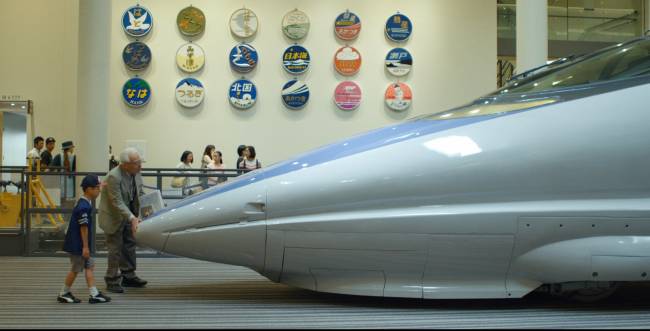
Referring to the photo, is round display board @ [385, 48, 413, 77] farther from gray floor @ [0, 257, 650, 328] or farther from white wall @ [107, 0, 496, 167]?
gray floor @ [0, 257, 650, 328]

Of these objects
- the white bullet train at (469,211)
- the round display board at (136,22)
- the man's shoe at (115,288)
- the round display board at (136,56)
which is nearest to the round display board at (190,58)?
the round display board at (136,56)

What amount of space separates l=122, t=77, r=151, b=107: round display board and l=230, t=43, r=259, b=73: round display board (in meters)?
1.74

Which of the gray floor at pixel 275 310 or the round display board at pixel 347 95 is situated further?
the round display board at pixel 347 95

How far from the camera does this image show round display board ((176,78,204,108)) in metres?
13.7

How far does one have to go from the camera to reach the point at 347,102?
14070 millimetres

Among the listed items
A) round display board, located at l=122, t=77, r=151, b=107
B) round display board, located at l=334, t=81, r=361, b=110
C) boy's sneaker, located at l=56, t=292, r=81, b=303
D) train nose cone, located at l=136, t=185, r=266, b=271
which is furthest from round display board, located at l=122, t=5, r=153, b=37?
train nose cone, located at l=136, t=185, r=266, b=271

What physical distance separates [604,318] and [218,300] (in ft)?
8.68

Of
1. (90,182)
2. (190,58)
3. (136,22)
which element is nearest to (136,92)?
(190,58)

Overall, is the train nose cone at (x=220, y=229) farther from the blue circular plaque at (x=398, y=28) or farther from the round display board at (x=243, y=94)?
the blue circular plaque at (x=398, y=28)

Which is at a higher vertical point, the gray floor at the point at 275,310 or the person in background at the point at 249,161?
the person in background at the point at 249,161

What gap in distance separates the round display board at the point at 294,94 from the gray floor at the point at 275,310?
26.9ft

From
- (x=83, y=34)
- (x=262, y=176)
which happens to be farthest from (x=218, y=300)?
(x=83, y=34)

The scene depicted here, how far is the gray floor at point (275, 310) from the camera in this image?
14.1ft

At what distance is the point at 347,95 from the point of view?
14.1 metres
